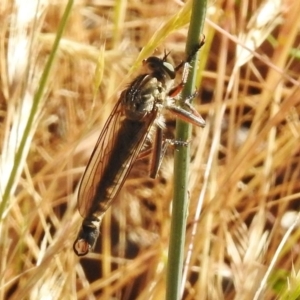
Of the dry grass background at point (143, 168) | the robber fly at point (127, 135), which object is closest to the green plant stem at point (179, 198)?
the dry grass background at point (143, 168)

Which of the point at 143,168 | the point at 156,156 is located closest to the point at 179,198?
the point at 156,156

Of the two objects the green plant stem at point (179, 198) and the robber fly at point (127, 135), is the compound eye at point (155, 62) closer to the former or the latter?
the robber fly at point (127, 135)

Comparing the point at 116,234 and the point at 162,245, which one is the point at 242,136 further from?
the point at 162,245

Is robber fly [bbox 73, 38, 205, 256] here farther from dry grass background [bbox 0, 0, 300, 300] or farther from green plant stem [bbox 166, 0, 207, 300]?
green plant stem [bbox 166, 0, 207, 300]

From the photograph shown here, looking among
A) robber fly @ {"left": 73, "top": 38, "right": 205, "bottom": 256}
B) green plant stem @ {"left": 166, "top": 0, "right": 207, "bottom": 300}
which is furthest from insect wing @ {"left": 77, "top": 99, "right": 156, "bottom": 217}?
green plant stem @ {"left": 166, "top": 0, "right": 207, "bottom": 300}

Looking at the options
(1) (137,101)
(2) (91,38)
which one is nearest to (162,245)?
(1) (137,101)

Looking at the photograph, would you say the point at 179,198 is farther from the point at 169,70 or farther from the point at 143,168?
the point at 143,168
